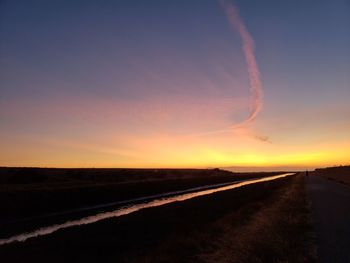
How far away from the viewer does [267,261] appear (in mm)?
13922

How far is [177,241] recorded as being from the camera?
56.4ft

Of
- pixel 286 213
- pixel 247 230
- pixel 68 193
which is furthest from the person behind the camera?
pixel 68 193

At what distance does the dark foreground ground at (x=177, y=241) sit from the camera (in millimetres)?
14664

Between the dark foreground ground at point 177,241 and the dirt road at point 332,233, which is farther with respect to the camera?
the dirt road at point 332,233

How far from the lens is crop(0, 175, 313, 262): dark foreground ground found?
14.7 meters

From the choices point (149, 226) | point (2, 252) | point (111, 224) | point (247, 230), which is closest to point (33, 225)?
point (111, 224)

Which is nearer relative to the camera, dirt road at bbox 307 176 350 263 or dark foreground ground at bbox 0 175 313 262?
dark foreground ground at bbox 0 175 313 262

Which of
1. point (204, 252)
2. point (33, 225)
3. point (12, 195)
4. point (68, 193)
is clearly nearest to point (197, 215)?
point (33, 225)

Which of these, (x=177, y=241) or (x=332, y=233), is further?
(x=332, y=233)

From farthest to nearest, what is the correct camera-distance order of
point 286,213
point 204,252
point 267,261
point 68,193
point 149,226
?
point 68,193 → point 286,213 → point 149,226 → point 204,252 → point 267,261

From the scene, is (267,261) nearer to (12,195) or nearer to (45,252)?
(45,252)

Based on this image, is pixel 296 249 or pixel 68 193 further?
pixel 68 193

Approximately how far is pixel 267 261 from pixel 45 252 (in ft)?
25.0

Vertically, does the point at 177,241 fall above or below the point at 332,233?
below
